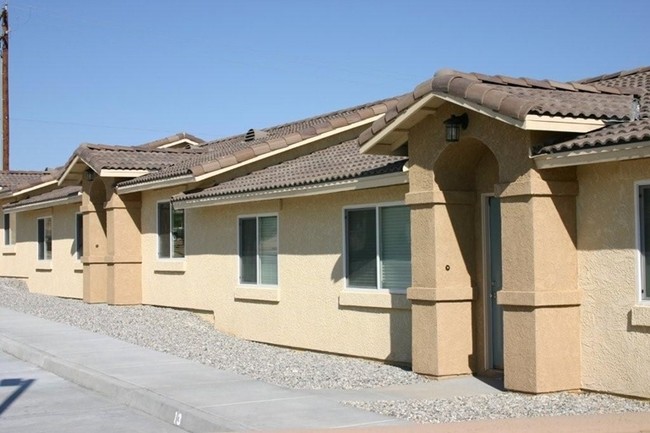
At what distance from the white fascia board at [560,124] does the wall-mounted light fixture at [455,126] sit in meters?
1.48

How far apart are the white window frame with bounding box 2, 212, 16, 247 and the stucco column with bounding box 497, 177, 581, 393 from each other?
1010 inches

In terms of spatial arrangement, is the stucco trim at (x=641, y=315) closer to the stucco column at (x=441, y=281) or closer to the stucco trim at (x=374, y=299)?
the stucco column at (x=441, y=281)

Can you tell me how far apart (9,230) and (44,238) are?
488 centimetres

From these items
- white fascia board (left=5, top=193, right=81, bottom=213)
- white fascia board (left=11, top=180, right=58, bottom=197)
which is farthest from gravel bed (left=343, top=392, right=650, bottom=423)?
white fascia board (left=11, top=180, right=58, bottom=197)

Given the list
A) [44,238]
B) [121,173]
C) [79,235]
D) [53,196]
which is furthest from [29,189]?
[121,173]

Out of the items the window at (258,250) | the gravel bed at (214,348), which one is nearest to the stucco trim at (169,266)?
the gravel bed at (214,348)

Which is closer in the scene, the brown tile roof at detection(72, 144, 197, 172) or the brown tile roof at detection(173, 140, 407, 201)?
the brown tile roof at detection(173, 140, 407, 201)

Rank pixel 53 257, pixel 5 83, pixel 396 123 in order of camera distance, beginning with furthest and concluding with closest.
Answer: pixel 5 83
pixel 53 257
pixel 396 123

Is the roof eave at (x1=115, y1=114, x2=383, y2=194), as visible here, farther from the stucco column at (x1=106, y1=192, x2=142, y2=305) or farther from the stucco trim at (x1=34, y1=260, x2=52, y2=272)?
the stucco trim at (x1=34, y1=260, x2=52, y2=272)

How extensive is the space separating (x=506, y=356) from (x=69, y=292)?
1879 centimetres

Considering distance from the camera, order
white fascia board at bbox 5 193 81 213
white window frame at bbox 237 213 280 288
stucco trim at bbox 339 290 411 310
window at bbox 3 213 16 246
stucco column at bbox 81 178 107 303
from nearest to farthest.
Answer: stucco trim at bbox 339 290 411 310 → white window frame at bbox 237 213 280 288 → stucco column at bbox 81 178 107 303 → white fascia board at bbox 5 193 81 213 → window at bbox 3 213 16 246

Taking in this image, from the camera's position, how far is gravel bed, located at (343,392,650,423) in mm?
9922

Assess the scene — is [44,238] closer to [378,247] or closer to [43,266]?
[43,266]

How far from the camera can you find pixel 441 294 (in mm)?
12492
